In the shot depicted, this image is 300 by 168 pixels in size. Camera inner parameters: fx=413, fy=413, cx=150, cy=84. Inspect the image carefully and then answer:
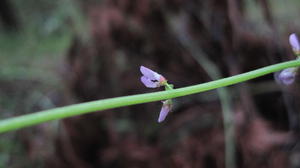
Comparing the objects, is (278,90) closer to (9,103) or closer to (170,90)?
(170,90)

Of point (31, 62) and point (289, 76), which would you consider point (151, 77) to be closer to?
point (289, 76)

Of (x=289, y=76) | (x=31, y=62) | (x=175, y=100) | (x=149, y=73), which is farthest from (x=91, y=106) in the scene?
(x=31, y=62)

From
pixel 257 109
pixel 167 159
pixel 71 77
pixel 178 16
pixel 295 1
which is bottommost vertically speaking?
pixel 167 159

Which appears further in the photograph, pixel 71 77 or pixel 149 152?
pixel 71 77

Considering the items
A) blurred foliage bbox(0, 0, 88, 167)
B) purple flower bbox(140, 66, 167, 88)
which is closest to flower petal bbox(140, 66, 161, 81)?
purple flower bbox(140, 66, 167, 88)

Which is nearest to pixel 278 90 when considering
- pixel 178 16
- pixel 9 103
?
pixel 178 16

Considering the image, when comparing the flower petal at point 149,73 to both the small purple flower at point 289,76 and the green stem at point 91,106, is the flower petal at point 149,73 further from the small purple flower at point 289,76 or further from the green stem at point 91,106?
the small purple flower at point 289,76

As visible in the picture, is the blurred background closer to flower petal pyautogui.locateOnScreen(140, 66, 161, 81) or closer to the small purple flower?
the small purple flower
